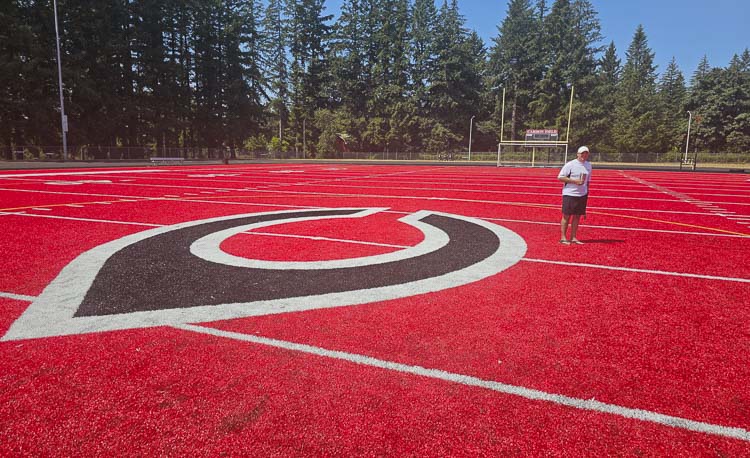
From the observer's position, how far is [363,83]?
249 ft

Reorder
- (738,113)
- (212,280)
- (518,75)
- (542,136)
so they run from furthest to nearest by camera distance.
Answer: (518,75)
(738,113)
(542,136)
(212,280)

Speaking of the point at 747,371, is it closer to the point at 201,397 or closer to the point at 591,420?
the point at 591,420

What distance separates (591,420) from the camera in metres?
2.61

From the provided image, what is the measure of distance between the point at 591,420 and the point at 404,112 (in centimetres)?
7081

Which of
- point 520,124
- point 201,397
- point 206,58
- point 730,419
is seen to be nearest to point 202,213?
point 201,397

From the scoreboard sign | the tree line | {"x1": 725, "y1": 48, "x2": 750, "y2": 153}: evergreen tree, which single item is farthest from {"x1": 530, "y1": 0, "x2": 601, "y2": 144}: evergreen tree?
the scoreboard sign

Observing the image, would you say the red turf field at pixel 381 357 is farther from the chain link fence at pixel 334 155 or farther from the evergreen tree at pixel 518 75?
the evergreen tree at pixel 518 75

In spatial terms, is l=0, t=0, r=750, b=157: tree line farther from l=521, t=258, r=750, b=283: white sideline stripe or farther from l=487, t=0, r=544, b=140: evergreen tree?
l=521, t=258, r=750, b=283: white sideline stripe

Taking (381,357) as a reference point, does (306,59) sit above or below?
above

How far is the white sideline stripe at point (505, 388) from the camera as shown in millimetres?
2553

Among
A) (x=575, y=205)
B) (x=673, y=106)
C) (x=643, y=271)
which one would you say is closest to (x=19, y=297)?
(x=643, y=271)

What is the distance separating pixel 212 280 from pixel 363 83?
7489cm

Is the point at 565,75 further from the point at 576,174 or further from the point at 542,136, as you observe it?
the point at 576,174

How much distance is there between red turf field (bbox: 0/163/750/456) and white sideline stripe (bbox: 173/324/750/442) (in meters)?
0.01
